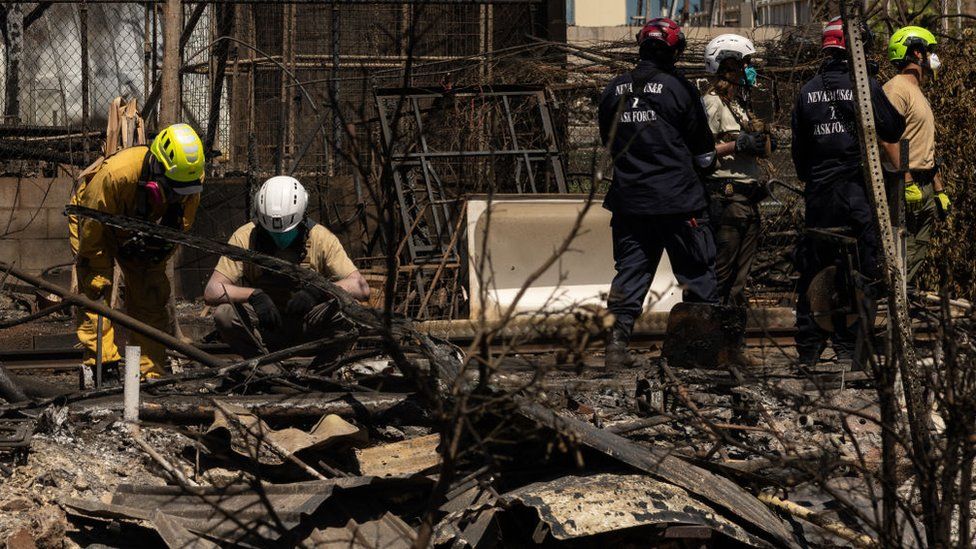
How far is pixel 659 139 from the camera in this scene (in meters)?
7.51

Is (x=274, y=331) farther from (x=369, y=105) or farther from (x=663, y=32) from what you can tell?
(x=369, y=105)

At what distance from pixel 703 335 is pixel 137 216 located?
346 cm

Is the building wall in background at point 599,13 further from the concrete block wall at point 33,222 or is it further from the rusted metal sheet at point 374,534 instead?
the rusted metal sheet at point 374,534

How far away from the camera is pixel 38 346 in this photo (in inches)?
399

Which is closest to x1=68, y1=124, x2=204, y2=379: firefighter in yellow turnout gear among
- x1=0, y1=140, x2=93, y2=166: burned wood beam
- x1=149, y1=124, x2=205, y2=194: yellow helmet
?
x1=149, y1=124, x2=205, y2=194: yellow helmet

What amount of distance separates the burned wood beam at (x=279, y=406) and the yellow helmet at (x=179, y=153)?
164cm

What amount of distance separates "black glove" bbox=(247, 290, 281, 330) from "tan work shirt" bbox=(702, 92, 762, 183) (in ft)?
9.39

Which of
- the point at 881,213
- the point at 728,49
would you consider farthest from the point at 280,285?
the point at 881,213

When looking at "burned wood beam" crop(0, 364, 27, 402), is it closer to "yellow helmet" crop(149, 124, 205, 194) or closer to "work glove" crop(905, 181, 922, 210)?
"yellow helmet" crop(149, 124, 205, 194)

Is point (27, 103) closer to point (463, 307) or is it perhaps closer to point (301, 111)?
point (301, 111)

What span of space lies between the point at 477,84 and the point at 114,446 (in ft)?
23.6

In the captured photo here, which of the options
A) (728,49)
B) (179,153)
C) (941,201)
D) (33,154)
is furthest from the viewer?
(33,154)

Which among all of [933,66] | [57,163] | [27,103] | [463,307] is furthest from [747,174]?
[27,103]

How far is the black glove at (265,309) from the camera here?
7492 millimetres
